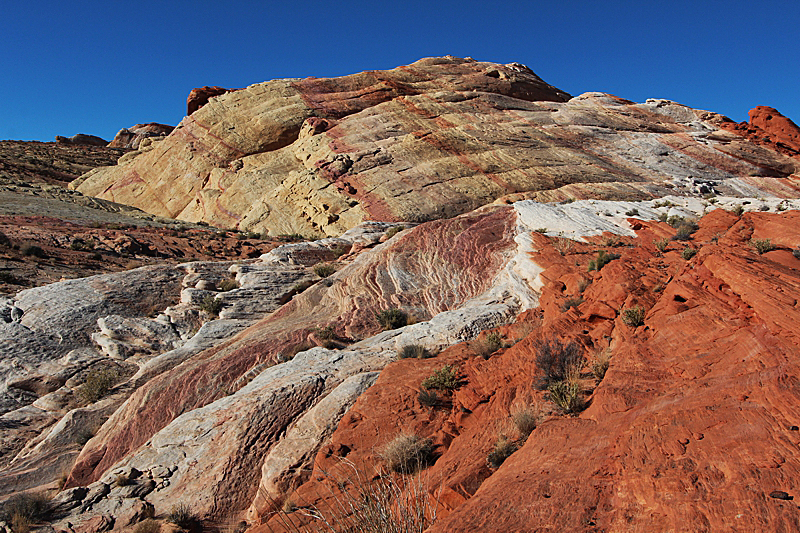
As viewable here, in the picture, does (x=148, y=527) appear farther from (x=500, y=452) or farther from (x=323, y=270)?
(x=323, y=270)

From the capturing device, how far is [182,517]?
8.27 meters

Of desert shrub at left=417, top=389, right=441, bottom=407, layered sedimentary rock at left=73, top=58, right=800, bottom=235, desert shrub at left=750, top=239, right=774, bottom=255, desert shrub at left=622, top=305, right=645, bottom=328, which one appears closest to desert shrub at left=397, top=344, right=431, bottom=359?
desert shrub at left=417, top=389, right=441, bottom=407

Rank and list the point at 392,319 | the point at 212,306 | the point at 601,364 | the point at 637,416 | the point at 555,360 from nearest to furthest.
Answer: the point at 637,416 < the point at 601,364 < the point at 555,360 < the point at 392,319 < the point at 212,306

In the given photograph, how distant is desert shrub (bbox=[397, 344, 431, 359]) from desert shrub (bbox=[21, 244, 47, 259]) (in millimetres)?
15764

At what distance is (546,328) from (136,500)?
8136 millimetres

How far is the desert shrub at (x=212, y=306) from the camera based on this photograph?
1546cm

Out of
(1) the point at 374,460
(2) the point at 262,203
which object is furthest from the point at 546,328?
(2) the point at 262,203

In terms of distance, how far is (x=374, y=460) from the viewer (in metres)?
7.96

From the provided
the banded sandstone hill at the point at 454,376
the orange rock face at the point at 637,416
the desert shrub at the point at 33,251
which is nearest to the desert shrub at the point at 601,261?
the banded sandstone hill at the point at 454,376

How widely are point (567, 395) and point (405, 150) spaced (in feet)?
86.6

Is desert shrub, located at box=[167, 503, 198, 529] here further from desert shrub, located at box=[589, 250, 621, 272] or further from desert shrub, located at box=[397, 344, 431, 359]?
desert shrub, located at box=[589, 250, 621, 272]

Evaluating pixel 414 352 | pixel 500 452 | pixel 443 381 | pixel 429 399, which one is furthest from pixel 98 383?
pixel 500 452

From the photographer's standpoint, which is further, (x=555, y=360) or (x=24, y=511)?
(x=555, y=360)

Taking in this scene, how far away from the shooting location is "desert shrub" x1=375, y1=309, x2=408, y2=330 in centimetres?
1426
